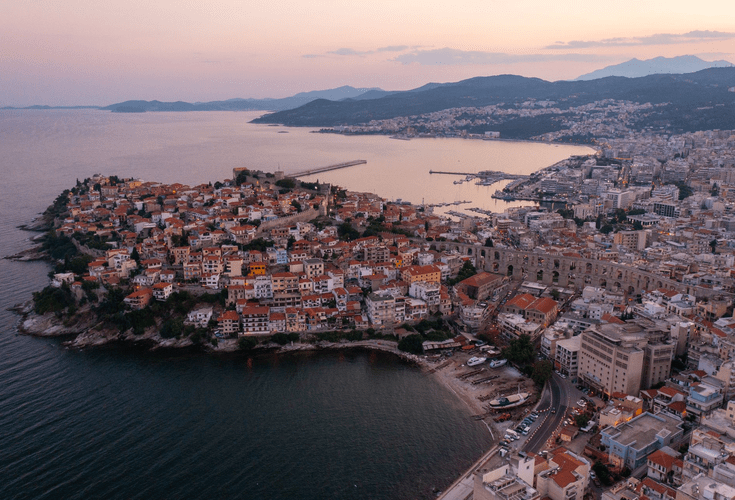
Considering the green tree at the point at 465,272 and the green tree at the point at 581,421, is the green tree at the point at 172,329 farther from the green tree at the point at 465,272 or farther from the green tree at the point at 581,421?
the green tree at the point at 581,421

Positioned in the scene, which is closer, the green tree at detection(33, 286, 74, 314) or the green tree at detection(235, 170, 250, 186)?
the green tree at detection(33, 286, 74, 314)

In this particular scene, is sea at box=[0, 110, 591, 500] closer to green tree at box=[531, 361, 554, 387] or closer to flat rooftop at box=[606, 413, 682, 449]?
green tree at box=[531, 361, 554, 387]

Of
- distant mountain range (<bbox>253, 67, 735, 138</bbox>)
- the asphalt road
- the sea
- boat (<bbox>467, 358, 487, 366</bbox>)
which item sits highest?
distant mountain range (<bbox>253, 67, 735, 138</bbox>)

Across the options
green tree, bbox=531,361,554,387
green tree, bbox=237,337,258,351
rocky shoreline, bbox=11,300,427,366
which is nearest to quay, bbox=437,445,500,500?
green tree, bbox=531,361,554,387

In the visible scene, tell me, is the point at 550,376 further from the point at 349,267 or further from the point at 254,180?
the point at 254,180

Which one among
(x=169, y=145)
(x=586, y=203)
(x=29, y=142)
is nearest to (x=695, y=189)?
(x=586, y=203)
